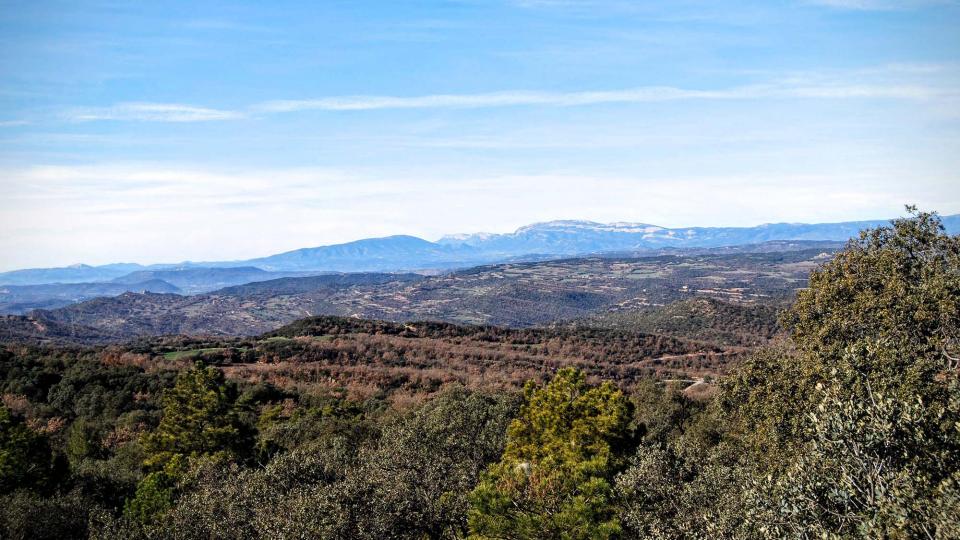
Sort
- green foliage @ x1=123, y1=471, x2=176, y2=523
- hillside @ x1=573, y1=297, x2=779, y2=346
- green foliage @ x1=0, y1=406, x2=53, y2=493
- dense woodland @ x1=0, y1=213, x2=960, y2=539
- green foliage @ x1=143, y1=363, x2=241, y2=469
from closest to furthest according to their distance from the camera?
dense woodland @ x1=0, y1=213, x2=960, y2=539
green foliage @ x1=123, y1=471, x2=176, y2=523
green foliage @ x1=0, y1=406, x2=53, y2=493
green foliage @ x1=143, y1=363, x2=241, y2=469
hillside @ x1=573, y1=297, x2=779, y2=346

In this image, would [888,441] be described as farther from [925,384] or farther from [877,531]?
[925,384]

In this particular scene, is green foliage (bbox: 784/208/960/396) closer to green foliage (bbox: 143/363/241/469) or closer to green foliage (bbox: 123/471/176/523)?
green foliage (bbox: 123/471/176/523)

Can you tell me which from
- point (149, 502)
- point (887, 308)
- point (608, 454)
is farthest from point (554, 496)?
point (149, 502)

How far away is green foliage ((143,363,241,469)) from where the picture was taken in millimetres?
36438

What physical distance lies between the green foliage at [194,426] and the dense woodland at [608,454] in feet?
0.42

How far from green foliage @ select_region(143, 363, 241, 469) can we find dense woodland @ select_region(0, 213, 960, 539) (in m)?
0.13

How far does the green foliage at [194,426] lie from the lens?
3644 cm

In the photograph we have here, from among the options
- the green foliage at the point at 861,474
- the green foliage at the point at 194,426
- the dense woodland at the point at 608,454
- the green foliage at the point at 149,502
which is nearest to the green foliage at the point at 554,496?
the dense woodland at the point at 608,454

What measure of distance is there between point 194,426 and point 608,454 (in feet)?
87.3

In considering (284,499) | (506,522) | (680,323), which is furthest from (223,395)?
(680,323)

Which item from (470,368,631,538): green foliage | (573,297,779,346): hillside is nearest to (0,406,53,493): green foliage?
(470,368,631,538): green foliage

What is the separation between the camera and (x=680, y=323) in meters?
126

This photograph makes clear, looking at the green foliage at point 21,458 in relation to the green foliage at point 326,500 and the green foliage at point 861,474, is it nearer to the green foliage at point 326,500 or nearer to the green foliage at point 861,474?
the green foliage at point 326,500

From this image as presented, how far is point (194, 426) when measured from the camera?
37.5 metres
